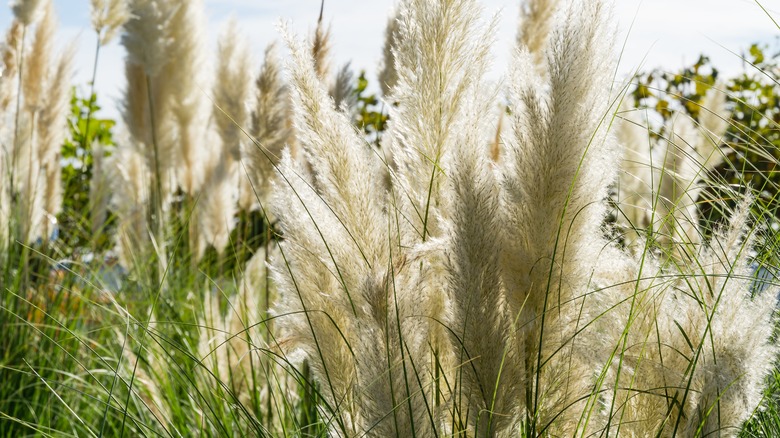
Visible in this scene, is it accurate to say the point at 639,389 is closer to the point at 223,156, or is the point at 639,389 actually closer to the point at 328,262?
the point at 328,262

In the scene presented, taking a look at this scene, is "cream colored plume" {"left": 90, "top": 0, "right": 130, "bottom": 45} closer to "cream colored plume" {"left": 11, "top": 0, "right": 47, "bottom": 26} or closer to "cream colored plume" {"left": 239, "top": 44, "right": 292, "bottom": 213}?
"cream colored plume" {"left": 11, "top": 0, "right": 47, "bottom": 26}

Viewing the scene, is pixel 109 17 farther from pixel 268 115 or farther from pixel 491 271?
pixel 491 271

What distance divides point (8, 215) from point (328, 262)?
3849 millimetres

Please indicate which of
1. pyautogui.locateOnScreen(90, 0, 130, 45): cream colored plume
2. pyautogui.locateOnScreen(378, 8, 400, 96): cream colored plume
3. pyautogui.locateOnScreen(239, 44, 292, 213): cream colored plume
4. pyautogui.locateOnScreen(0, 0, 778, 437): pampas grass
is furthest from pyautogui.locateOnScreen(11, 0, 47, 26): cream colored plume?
pyautogui.locateOnScreen(0, 0, 778, 437): pampas grass

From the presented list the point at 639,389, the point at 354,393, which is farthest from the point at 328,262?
the point at 639,389

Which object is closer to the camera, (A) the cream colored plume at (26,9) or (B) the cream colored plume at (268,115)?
(B) the cream colored plume at (268,115)

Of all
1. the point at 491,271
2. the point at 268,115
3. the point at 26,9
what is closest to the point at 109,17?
the point at 26,9

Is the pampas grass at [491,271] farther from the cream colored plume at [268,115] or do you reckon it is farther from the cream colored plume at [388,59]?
the cream colored plume at [268,115]

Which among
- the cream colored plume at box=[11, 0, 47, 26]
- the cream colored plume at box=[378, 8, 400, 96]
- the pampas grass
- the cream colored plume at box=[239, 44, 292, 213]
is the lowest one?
the pampas grass

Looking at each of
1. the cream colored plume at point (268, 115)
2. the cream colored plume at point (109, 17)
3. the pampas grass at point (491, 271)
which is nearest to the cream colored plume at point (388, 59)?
the cream colored plume at point (268, 115)

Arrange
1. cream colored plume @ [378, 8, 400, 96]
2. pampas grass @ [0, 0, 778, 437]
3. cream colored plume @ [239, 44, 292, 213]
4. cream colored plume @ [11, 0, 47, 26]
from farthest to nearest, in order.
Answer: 1. cream colored plume @ [11, 0, 47, 26]
2. cream colored plume @ [239, 44, 292, 213]
3. cream colored plume @ [378, 8, 400, 96]
4. pampas grass @ [0, 0, 778, 437]

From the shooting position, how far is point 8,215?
4984 mm

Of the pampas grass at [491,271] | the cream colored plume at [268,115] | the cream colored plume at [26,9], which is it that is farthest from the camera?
the cream colored plume at [26,9]

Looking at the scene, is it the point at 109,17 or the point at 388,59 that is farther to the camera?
the point at 109,17
